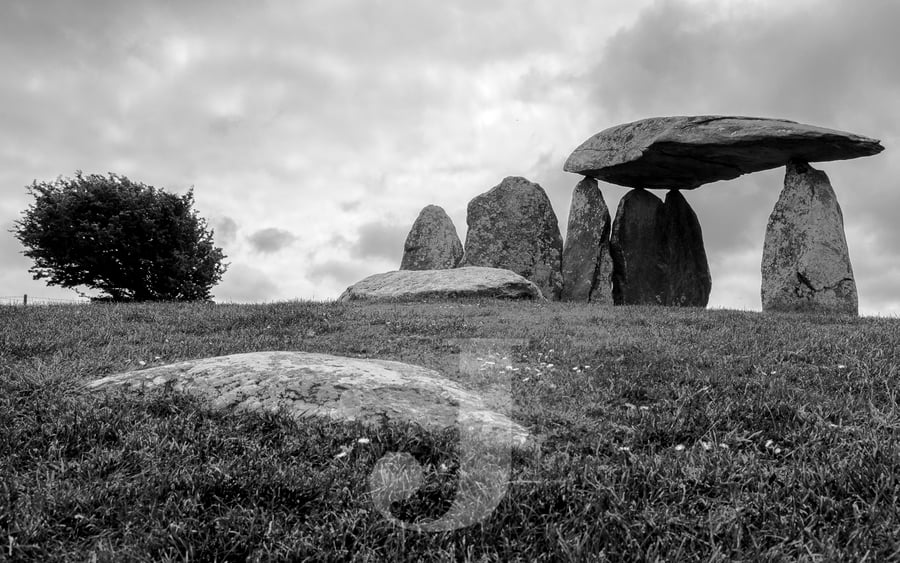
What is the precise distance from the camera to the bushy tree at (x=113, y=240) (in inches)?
1059

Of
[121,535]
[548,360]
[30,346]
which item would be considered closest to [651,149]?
[548,360]

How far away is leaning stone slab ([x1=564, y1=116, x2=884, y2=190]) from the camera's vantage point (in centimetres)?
1847

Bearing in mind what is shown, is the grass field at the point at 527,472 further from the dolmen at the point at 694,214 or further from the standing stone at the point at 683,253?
the standing stone at the point at 683,253

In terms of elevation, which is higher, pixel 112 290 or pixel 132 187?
pixel 132 187

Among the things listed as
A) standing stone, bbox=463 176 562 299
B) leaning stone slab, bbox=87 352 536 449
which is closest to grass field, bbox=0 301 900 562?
leaning stone slab, bbox=87 352 536 449

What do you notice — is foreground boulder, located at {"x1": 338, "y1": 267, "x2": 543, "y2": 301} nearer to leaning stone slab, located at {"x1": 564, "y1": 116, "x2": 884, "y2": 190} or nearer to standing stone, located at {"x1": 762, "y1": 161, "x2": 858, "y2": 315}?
leaning stone slab, located at {"x1": 564, "y1": 116, "x2": 884, "y2": 190}

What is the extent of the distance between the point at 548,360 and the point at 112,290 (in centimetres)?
2615

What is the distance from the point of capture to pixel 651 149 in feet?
67.9

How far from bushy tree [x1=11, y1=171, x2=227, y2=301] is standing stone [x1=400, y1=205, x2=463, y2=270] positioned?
10.5 metres

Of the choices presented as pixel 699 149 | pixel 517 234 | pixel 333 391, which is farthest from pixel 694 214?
pixel 333 391

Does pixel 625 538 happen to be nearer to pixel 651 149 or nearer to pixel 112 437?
pixel 112 437

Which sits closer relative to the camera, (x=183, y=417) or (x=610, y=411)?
(x=183, y=417)

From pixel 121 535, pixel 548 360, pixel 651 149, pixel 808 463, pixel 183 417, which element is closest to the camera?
pixel 121 535

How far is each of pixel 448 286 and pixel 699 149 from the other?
8.92 m
